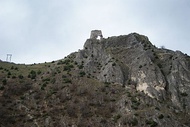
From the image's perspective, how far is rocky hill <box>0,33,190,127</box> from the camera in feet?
193

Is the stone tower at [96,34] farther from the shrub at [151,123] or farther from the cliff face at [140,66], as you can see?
the shrub at [151,123]

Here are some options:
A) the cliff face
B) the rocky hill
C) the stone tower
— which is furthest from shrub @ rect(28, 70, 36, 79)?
the stone tower

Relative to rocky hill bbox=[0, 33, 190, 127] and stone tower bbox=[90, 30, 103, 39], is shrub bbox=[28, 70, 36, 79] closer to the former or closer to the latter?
rocky hill bbox=[0, 33, 190, 127]

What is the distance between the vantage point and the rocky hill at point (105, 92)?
193 feet

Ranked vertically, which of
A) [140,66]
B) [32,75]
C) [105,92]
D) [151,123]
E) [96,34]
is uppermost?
[96,34]


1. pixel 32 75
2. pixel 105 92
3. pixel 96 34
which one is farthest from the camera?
pixel 96 34

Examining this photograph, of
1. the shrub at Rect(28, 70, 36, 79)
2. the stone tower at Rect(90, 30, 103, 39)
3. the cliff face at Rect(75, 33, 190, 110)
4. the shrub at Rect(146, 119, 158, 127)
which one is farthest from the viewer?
the stone tower at Rect(90, 30, 103, 39)

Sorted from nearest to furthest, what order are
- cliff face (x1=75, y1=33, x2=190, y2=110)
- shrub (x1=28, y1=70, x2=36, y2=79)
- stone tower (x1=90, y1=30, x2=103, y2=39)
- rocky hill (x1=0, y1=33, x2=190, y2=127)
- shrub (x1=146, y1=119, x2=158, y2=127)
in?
shrub (x1=146, y1=119, x2=158, y2=127)
rocky hill (x1=0, y1=33, x2=190, y2=127)
cliff face (x1=75, y1=33, x2=190, y2=110)
shrub (x1=28, y1=70, x2=36, y2=79)
stone tower (x1=90, y1=30, x2=103, y2=39)

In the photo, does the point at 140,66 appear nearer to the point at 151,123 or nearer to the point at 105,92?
the point at 105,92

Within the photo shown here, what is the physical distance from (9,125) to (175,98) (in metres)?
37.1

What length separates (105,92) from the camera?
69.6m

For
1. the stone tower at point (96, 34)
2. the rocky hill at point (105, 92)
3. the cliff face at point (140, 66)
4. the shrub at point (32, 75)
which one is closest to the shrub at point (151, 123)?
the rocky hill at point (105, 92)

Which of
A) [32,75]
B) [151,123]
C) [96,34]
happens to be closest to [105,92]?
[151,123]

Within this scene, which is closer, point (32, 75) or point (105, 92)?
point (105, 92)
